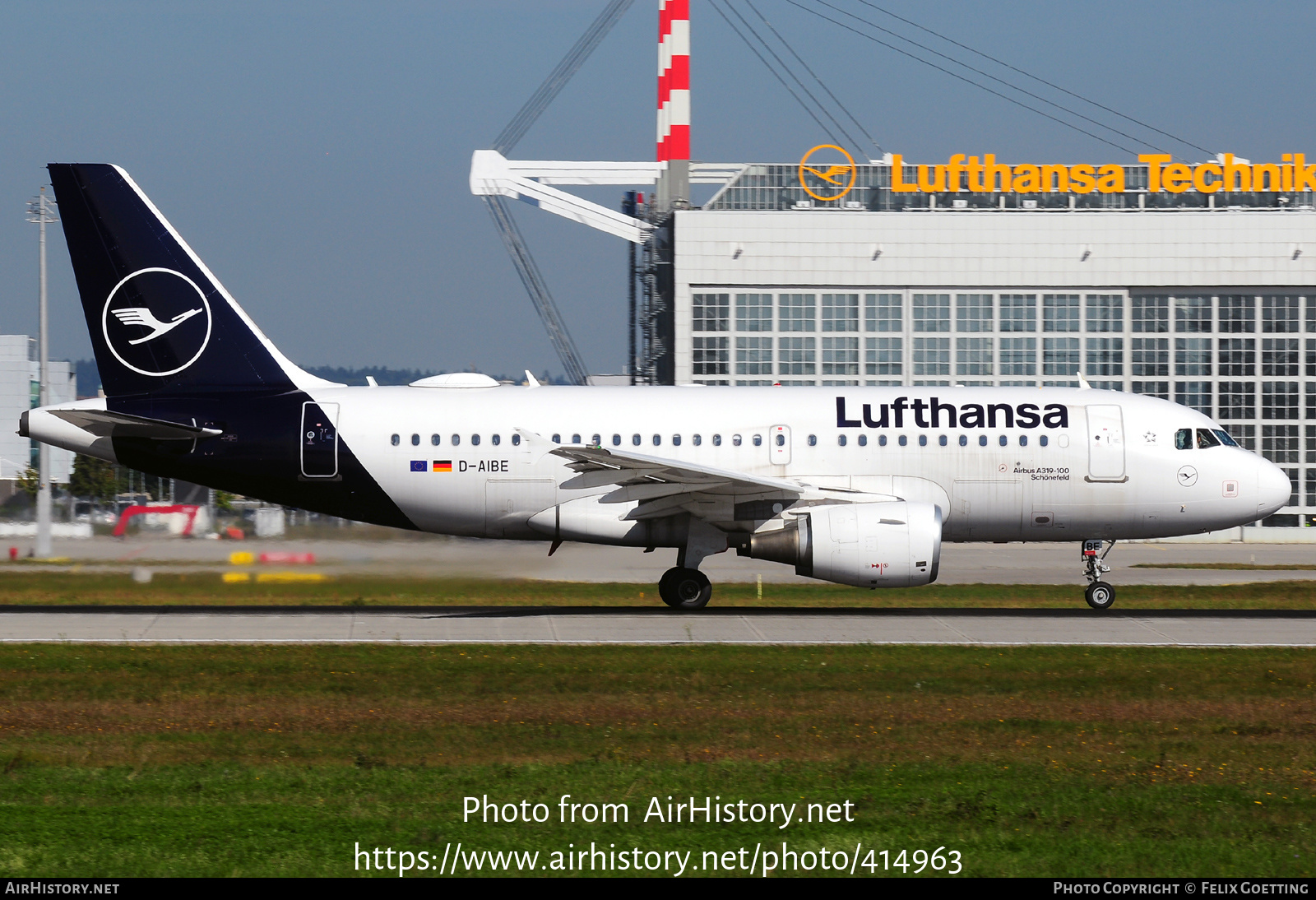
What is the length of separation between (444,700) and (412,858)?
22.6ft

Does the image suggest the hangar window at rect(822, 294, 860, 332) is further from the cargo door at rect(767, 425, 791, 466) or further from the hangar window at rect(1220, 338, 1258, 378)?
the cargo door at rect(767, 425, 791, 466)

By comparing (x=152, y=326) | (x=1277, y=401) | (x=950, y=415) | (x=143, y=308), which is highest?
(x=1277, y=401)

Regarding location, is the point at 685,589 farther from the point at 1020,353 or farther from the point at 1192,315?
the point at 1192,315

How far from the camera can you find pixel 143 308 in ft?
90.0

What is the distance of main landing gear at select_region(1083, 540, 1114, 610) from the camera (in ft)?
91.5

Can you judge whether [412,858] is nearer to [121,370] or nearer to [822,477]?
[822,477]

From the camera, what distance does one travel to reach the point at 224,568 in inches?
1137

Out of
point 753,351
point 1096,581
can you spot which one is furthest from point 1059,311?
point 1096,581

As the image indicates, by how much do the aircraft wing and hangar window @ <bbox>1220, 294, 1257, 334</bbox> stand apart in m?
56.6

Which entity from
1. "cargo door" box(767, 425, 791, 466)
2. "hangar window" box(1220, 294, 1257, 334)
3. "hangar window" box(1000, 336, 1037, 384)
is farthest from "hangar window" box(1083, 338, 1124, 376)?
"cargo door" box(767, 425, 791, 466)

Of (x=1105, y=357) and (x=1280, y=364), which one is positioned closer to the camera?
(x=1105, y=357)

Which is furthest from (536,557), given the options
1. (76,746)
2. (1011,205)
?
(1011,205)

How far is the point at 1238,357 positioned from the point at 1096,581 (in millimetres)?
54243

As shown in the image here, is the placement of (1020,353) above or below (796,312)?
below
